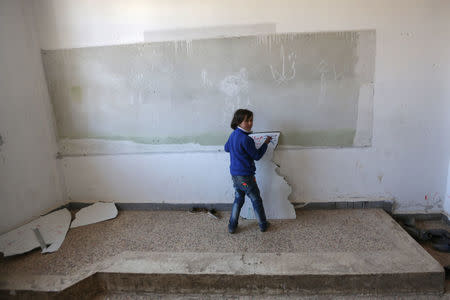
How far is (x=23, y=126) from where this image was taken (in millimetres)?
2656

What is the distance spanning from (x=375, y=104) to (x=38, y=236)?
12.1 feet

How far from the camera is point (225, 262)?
1984 mm

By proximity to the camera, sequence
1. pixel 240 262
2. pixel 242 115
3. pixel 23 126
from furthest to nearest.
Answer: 1. pixel 23 126
2. pixel 242 115
3. pixel 240 262

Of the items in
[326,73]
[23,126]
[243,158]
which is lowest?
[243,158]

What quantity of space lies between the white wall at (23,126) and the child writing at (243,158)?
2.25m

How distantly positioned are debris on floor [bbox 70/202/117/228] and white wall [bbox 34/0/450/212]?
24cm

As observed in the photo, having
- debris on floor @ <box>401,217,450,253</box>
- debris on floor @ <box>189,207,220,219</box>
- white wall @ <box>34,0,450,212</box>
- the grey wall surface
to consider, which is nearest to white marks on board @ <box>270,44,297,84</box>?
the grey wall surface

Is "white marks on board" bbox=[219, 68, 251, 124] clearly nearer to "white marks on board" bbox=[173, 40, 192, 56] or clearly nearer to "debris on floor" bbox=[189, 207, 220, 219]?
"white marks on board" bbox=[173, 40, 192, 56]

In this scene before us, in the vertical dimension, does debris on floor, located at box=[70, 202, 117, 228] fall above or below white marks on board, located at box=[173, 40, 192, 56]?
below

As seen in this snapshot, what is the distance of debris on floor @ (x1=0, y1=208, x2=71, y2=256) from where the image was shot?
230 cm

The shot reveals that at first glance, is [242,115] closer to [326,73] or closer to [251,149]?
[251,149]

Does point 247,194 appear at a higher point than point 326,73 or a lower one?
lower

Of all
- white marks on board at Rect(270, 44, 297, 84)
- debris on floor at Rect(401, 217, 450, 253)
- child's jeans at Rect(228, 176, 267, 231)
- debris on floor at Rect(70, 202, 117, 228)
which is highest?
white marks on board at Rect(270, 44, 297, 84)

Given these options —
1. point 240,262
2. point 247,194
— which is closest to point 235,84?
point 247,194
